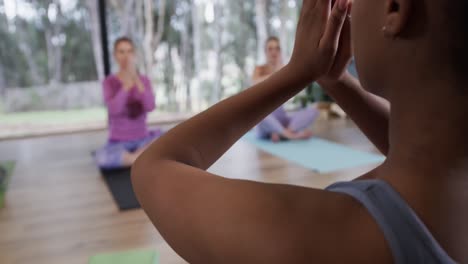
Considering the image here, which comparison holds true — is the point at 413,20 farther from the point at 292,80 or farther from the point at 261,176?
the point at 261,176

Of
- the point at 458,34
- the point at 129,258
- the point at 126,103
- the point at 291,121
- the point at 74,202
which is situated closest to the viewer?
the point at 458,34

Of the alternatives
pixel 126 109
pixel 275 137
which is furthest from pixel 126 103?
pixel 275 137

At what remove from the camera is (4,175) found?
8.64 feet

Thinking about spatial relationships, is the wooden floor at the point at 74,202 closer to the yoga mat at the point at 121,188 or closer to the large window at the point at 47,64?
the yoga mat at the point at 121,188

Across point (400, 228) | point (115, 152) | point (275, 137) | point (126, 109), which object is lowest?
point (275, 137)

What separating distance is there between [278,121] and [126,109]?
125 cm

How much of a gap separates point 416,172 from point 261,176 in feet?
7.22

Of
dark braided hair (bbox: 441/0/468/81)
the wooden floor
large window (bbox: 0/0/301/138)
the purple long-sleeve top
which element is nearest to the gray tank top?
dark braided hair (bbox: 441/0/468/81)

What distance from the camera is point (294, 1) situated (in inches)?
191

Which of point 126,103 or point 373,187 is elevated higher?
point 373,187

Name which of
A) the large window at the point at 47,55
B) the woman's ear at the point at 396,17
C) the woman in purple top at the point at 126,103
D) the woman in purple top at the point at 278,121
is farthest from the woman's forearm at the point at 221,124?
the large window at the point at 47,55

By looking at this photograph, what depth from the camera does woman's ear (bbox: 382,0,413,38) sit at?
349mm

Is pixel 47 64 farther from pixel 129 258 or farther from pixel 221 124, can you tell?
pixel 221 124

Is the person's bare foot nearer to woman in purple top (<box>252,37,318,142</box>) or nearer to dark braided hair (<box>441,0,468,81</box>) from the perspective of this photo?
woman in purple top (<box>252,37,318,142</box>)
